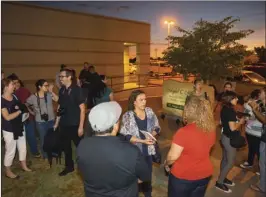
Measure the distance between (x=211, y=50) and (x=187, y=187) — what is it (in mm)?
7904

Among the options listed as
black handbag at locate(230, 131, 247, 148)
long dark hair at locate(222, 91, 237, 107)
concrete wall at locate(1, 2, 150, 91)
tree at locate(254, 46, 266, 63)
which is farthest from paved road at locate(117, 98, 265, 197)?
tree at locate(254, 46, 266, 63)

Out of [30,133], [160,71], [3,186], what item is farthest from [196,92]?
[160,71]

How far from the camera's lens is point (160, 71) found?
2867cm

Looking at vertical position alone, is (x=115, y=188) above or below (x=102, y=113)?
below

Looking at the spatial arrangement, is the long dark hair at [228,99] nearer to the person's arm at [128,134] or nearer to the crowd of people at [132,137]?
the crowd of people at [132,137]

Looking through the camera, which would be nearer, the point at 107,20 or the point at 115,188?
the point at 115,188

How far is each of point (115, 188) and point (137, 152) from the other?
0.36 m

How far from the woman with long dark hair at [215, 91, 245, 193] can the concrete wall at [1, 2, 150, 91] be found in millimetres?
10767

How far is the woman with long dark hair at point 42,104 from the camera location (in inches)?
227

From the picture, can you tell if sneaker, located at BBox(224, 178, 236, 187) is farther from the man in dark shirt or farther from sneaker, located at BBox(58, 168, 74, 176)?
sneaker, located at BBox(58, 168, 74, 176)

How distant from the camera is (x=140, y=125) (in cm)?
403

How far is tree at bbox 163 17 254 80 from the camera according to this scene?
10.0 metres

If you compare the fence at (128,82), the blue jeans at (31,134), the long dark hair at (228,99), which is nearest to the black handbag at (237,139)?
the long dark hair at (228,99)

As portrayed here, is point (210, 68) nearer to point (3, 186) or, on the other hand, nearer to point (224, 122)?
point (224, 122)
